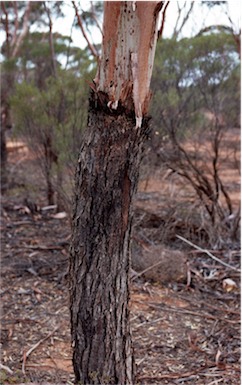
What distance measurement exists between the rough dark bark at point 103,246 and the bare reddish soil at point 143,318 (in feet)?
1.90

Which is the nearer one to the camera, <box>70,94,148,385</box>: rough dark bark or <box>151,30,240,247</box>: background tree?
→ <box>70,94,148,385</box>: rough dark bark

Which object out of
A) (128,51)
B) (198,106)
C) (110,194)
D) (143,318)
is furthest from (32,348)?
(198,106)

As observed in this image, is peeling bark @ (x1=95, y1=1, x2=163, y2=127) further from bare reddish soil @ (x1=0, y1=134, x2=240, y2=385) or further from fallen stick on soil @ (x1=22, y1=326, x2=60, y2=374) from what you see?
fallen stick on soil @ (x1=22, y1=326, x2=60, y2=374)

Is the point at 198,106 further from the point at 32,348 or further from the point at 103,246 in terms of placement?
the point at 103,246

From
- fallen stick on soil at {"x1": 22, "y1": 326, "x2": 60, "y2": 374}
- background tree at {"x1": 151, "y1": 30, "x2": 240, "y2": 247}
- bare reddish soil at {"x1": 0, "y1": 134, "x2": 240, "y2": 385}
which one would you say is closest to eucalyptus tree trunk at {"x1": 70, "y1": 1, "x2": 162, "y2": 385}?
bare reddish soil at {"x1": 0, "y1": 134, "x2": 240, "y2": 385}

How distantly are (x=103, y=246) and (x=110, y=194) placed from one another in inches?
8.5

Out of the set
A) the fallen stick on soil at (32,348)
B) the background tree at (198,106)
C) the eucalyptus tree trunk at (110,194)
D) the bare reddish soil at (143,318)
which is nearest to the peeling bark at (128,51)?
the eucalyptus tree trunk at (110,194)

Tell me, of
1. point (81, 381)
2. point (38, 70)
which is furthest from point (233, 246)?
point (38, 70)

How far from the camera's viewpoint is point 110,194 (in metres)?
2.15

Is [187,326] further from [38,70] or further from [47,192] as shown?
[38,70]

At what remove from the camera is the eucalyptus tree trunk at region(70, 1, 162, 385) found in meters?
2.03

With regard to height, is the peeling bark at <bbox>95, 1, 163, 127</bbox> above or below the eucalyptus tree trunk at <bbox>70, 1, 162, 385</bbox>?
above

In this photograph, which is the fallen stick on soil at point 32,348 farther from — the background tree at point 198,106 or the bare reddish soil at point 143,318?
the background tree at point 198,106

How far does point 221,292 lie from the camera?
4520mm
